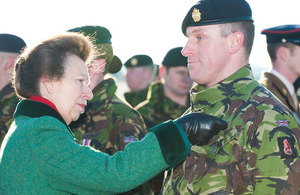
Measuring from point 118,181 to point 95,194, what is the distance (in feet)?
0.84

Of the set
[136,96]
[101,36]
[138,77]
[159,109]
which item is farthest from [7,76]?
[138,77]

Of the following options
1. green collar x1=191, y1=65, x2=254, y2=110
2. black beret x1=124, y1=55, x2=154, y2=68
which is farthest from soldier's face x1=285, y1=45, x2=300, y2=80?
black beret x1=124, y1=55, x2=154, y2=68

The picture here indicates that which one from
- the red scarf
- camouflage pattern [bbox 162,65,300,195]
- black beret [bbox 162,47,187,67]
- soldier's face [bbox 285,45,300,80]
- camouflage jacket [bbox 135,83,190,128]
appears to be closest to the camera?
camouflage pattern [bbox 162,65,300,195]

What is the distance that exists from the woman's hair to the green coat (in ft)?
Answer: 1.00

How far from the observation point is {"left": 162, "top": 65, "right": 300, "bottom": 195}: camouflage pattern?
2.49 meters

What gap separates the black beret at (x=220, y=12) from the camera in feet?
9.79

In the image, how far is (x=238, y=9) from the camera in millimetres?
3020

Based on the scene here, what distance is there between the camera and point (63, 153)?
2.35 metres

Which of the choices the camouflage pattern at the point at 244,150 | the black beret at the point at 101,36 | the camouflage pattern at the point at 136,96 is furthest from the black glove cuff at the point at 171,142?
the camouflage pattern at the point at 136,96

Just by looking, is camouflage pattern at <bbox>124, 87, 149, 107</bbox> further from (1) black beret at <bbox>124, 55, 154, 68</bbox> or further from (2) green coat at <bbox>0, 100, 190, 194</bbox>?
(2) green coat at <bbox>0, 100, 190, 194</bbox>

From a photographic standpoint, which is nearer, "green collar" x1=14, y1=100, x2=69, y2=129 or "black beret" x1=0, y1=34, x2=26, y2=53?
"green collar" x1=14, y1=100, x2=69, y2=129

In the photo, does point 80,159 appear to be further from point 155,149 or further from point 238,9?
point 238,9

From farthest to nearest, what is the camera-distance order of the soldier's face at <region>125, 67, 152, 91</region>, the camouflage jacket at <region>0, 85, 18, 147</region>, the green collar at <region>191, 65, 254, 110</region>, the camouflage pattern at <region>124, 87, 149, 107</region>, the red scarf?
the soldier's face at <region>125, 67, 152, 91</region>
the camouflage pattern at <region>124, 87, 149, 107</region>
the camouflage jacket at <region>0, 85, 18, 147</region>
the green collar at <region>191, 65, 254, 110</region>
the red scarf

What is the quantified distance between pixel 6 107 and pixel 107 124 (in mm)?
1648
